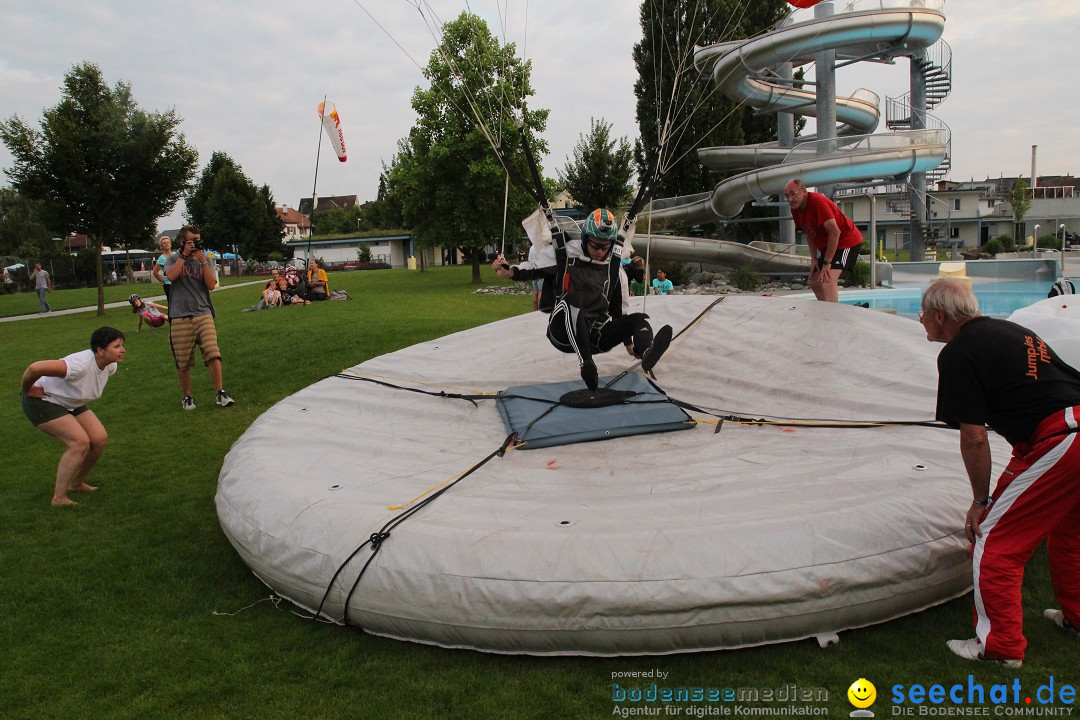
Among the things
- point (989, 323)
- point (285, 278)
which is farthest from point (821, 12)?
point (989, 323)

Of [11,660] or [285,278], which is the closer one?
[11,660]

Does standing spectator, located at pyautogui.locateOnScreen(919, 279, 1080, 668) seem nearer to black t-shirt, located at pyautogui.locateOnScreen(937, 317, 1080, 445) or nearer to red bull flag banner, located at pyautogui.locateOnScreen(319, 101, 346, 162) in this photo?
black t-shirt, located at pyautogui.locateOnScreen(937, 317, 1080, 445)

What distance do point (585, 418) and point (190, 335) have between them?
416 cm

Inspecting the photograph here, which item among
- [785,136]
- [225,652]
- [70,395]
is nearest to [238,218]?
[785,136]

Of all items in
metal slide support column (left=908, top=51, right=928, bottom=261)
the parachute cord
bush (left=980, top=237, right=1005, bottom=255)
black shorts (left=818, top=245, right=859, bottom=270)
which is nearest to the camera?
the parachute cord

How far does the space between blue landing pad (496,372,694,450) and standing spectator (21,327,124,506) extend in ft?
7.81

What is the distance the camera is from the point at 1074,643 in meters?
2.55

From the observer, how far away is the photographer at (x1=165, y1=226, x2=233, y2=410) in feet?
20.8

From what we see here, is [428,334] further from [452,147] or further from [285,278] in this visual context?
[452,147]

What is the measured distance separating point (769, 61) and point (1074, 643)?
17.9 m

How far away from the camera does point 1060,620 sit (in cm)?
266

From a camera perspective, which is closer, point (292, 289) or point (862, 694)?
point (862, 694)

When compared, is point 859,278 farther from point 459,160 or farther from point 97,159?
point 97,159

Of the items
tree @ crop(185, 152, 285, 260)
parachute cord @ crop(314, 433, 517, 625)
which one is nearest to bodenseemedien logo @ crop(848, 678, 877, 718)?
parachute cord @ crop(314, 433, 517, 625)
